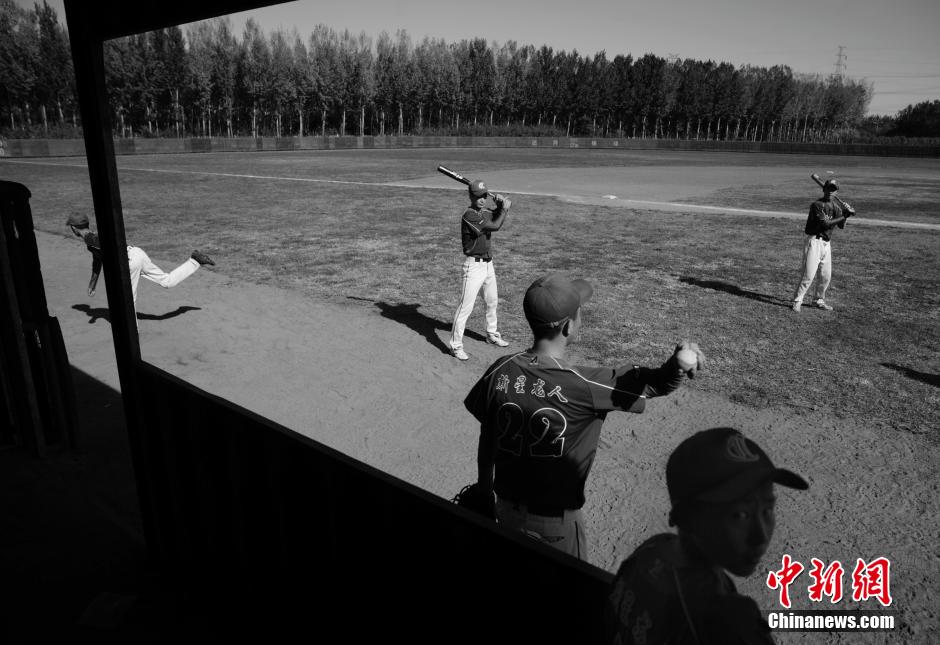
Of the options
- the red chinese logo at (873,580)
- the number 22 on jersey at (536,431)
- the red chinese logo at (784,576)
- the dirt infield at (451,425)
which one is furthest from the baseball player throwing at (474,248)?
the number 22 on jersey at (536,431)

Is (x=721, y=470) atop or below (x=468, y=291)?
atop

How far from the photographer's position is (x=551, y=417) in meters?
2.71

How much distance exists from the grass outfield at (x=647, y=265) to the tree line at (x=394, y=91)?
44618 millimetres

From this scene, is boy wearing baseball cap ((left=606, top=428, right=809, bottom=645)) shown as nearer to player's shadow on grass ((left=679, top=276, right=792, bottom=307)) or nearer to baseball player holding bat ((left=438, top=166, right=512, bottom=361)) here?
baseball player holding bat ((left=438, top=166, right=512, bottom=361))

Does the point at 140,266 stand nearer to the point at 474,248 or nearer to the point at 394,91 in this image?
the point at 474,248

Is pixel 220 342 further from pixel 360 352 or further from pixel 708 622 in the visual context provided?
pixel 708 622

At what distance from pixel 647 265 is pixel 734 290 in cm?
227

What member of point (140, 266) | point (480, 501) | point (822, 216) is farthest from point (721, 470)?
point (822, 216)

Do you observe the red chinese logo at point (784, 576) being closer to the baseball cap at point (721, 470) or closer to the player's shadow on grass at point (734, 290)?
the baseball cap at point (721, 470)

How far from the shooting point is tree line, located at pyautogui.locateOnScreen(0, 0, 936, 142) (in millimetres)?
66875

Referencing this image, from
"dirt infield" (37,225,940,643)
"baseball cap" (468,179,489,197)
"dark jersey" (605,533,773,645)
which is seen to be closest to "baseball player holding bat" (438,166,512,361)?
"baseball cap" (468,179,489,197)

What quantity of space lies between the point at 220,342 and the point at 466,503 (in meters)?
6.30

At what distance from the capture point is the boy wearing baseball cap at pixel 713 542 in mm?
1376

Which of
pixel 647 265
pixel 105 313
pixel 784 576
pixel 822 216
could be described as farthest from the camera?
pixel 647 265
